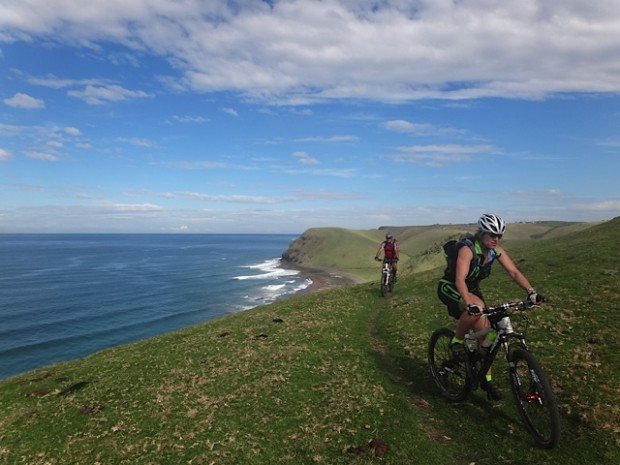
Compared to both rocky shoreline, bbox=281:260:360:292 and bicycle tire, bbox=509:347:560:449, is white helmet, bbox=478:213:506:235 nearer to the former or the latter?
bicycle tire, bbox=509:347:560:449

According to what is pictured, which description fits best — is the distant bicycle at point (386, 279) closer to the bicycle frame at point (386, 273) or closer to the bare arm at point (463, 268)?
the bicycle frame at point (386, 273)

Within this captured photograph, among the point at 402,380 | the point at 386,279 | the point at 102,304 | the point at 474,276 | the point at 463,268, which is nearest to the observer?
the point at 463,268

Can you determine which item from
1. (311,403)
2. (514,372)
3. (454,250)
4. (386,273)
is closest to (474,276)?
(454,250)

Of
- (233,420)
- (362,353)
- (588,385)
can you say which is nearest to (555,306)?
(588,385)

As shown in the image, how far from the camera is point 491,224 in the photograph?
9.47 metres

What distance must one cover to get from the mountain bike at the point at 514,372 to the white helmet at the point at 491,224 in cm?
173

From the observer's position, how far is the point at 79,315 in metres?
77.8

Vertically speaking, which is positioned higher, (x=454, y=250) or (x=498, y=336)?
(x=454, y=250)

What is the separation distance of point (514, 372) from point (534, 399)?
2.22 feet

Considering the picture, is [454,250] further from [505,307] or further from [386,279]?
[386,279]

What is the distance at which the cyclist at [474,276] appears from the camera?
30.7ft

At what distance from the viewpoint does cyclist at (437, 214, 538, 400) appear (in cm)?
936

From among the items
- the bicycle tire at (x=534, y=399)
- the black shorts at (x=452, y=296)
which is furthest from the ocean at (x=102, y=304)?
the bicycle tire at (x=534, y=399)

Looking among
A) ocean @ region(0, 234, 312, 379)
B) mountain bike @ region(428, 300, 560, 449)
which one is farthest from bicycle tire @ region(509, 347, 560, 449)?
ocean @ region(0, 234, 312, 379)
